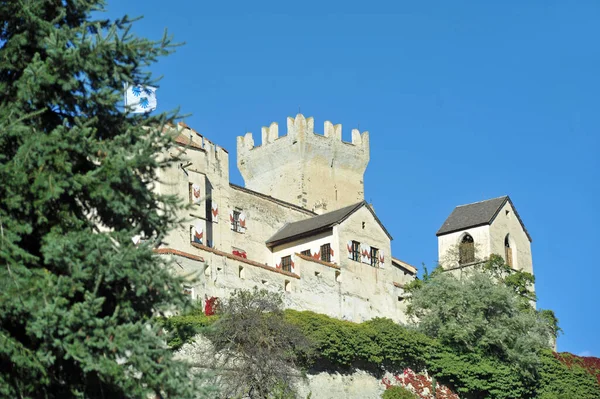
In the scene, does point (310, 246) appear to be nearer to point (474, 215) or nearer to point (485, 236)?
point (485, 236)

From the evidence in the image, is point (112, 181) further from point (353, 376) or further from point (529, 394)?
point (529, 394)

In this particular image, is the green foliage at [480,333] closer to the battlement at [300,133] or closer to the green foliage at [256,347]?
the green foliage at [256,347]

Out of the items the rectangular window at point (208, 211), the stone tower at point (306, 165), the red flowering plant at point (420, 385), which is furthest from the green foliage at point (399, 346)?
the stone tower at point (306, 165)

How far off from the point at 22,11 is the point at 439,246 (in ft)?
144

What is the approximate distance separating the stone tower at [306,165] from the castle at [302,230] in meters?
0.08

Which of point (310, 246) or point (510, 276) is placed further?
point (510, 276)

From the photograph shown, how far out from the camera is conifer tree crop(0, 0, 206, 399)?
17.0 metres

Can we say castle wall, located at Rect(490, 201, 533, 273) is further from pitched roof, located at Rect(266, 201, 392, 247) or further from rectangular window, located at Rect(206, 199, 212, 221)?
rectangular window, located at Rect(206, 199, 212, 221)

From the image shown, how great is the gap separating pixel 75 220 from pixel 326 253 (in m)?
34.4

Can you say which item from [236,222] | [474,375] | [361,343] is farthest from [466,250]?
[361,343]

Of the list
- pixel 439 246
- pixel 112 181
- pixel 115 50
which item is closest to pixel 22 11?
pixel 115 50

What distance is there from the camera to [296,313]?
4206 cm

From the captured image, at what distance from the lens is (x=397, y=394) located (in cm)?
4369

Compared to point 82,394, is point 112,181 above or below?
above
